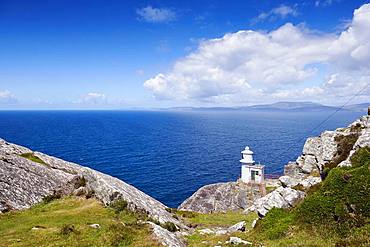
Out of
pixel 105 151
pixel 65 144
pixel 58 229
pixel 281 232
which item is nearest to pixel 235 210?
pixel 281 232

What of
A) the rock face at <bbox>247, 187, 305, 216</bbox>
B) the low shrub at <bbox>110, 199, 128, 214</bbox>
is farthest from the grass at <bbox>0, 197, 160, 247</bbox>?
the rock face at <bbox>247, 187, 305, 216</bbox>

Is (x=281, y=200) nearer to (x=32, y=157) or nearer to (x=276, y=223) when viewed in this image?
(x=276, y=223)

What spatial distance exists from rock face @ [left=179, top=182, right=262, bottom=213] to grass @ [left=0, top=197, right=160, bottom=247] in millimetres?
27621

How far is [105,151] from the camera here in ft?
417

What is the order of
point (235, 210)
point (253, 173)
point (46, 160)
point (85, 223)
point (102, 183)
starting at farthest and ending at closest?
point (253, 173)
point (235, 210)
point (46, 160)
point (102, 183)
point (85, 223)

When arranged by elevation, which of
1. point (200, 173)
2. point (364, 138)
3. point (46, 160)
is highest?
point (364, 138)

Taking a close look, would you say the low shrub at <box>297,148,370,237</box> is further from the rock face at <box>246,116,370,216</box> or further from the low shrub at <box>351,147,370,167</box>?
the rock face at <box>246,116,370,216</box>

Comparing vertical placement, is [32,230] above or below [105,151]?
above

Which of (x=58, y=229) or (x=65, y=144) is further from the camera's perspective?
(x=65, y=144)

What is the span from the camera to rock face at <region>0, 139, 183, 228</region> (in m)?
26.1

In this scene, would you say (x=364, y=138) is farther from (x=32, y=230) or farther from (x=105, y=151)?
(x=105, y=151)

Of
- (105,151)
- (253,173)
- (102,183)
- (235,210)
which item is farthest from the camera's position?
(105,151)

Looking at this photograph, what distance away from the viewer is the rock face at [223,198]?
5097cm

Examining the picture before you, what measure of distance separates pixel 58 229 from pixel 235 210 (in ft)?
114
